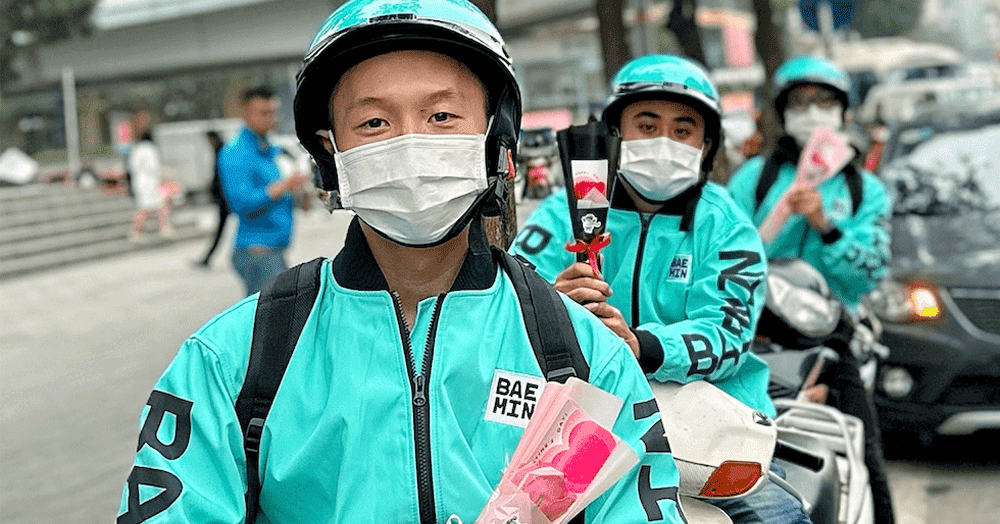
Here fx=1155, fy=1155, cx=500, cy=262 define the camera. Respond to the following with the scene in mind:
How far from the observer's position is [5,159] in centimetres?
2181

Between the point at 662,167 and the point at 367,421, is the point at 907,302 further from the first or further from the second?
the point at 367,421

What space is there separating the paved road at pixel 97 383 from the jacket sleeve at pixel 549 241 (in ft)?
1.77

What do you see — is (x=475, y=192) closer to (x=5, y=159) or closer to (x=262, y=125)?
(x=262, y=125)

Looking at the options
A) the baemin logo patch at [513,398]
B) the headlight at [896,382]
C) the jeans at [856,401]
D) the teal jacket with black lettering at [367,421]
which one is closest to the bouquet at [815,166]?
the jeans at [856,401]

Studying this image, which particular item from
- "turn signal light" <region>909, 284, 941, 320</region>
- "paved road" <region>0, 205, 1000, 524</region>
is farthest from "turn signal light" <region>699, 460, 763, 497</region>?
"turn signal light" <region>909, 284, 941, 320</region>

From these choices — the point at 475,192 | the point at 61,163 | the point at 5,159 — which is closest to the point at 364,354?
the point at 475,192

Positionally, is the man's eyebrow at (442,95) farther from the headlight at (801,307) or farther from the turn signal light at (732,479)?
the headlight at (801,307)

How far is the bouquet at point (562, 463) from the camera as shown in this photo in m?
1.81

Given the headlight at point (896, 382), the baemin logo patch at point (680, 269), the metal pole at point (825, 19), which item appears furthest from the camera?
the metal pole at point (825, 19)

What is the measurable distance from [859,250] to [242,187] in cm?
429

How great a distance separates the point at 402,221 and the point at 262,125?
20.0ft

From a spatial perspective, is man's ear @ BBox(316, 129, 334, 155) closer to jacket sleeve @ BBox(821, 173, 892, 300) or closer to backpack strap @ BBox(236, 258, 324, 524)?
backpack strap @ BBox(236, 258, 324, 524)

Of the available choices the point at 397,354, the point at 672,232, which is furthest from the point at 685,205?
the point at 397,354

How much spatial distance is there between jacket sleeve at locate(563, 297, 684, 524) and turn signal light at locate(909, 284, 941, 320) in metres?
4.65
